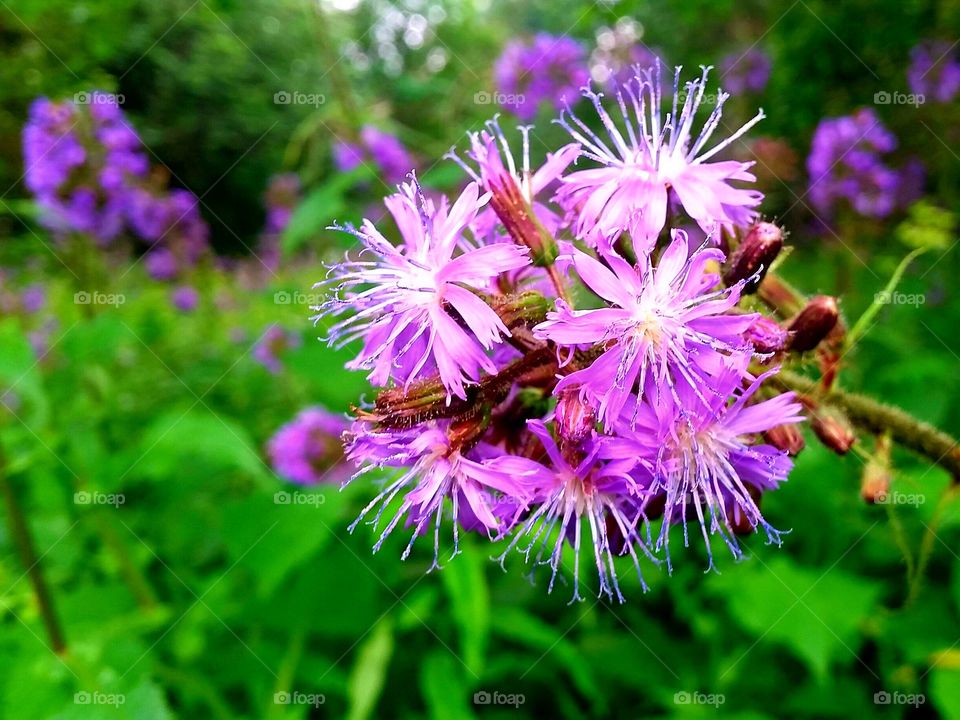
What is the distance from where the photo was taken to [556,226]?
1856mm

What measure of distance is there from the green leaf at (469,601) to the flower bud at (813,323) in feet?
6.88

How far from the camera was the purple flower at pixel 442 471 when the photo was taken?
154cm

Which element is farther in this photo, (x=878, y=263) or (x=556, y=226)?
(x=878, y=263)

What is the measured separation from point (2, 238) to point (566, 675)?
1038 cm

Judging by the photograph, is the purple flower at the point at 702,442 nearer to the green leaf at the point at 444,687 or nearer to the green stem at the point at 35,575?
the green leaf at the point at 444,687

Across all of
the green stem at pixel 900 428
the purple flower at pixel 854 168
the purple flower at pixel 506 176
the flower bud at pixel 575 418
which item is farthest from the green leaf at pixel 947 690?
the purple flower at pixel 854 168

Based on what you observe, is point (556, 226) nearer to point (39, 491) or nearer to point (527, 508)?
point (527, 508)

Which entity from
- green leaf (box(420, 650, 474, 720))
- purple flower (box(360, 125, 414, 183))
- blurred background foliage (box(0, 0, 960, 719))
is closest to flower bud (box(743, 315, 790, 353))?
blurred background foliage (box(0, 0, 960, 719))

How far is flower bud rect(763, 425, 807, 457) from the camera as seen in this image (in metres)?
1.57

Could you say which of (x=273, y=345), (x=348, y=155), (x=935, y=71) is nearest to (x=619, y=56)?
(x=348, y=155)

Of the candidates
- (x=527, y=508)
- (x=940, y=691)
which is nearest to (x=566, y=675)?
(x=940, y=691)

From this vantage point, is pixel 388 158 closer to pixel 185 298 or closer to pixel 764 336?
pixel 185 298

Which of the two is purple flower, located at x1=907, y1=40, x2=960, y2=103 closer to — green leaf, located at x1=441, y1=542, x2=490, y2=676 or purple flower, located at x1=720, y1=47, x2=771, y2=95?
purple flower, located at x1=720, y1=47, x2=771, y2=95

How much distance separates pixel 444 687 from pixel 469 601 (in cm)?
46
